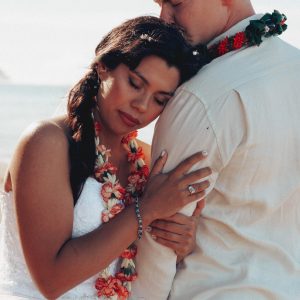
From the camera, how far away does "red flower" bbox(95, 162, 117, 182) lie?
3.28 meters

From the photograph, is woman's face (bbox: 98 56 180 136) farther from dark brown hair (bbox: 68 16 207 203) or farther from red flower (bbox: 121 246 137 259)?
red flower (bbox: 121 246 137 259)

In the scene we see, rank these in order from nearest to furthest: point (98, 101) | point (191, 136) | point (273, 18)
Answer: point (191, 136) → point (273, 18) → point (98, 101)

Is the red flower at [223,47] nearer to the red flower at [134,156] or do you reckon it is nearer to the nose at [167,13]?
the nose at [167,13]

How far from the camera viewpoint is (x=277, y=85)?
288 centimetres

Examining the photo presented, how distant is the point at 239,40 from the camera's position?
299cm

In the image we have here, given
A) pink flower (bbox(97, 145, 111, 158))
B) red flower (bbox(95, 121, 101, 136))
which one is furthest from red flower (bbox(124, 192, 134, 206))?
red flower (bbox(95, 121, 101, 136))

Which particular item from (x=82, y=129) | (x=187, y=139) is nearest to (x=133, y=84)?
(x=82, y=129)

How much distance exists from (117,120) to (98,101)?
0.16 m

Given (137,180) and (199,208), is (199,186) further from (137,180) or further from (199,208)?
(137,180)

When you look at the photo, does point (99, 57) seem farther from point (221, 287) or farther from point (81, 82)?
point (221, 287)

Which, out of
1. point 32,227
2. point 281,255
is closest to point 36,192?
point 32,227

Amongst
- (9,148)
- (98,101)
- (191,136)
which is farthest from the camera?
(9,148)

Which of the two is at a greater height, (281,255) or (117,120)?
(117,120)

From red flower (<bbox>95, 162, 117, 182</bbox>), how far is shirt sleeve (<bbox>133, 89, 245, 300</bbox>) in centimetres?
35
